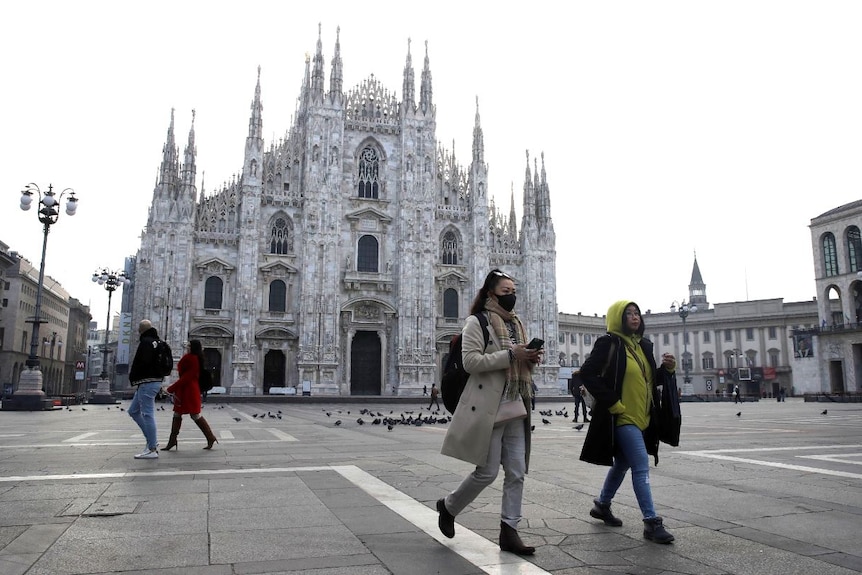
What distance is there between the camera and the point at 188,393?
9.70 metres

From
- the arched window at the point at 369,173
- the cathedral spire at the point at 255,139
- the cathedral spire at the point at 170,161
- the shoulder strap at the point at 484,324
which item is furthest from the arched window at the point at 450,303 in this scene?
the shoulder strap at the point at 484,324

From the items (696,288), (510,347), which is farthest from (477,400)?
(696,288)

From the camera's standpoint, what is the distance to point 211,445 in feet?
32.2

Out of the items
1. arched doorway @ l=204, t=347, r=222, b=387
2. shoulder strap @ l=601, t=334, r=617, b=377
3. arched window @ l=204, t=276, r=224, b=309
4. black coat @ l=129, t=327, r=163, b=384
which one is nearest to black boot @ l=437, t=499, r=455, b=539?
shoulder strap @ l=601, t=334, r=617, b=377

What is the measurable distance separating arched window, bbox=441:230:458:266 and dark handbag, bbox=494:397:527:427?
1551 inches

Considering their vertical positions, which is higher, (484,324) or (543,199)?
(543,199)

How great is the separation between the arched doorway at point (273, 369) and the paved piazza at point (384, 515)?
1181 inches

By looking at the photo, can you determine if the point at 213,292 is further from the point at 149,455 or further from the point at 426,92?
the point at 149,455

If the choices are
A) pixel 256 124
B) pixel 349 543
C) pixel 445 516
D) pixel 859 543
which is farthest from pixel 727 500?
pixel 256 124

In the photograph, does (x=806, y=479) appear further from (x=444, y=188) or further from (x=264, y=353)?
(x=444, y=188)

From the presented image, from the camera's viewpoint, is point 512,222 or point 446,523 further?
point 512,222

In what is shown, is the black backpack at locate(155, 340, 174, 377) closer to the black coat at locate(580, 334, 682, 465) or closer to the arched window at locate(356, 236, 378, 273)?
the black coat at locate(580, 334, 682, 465)

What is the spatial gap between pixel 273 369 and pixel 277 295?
4539mm

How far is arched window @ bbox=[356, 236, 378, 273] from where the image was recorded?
41812mm
